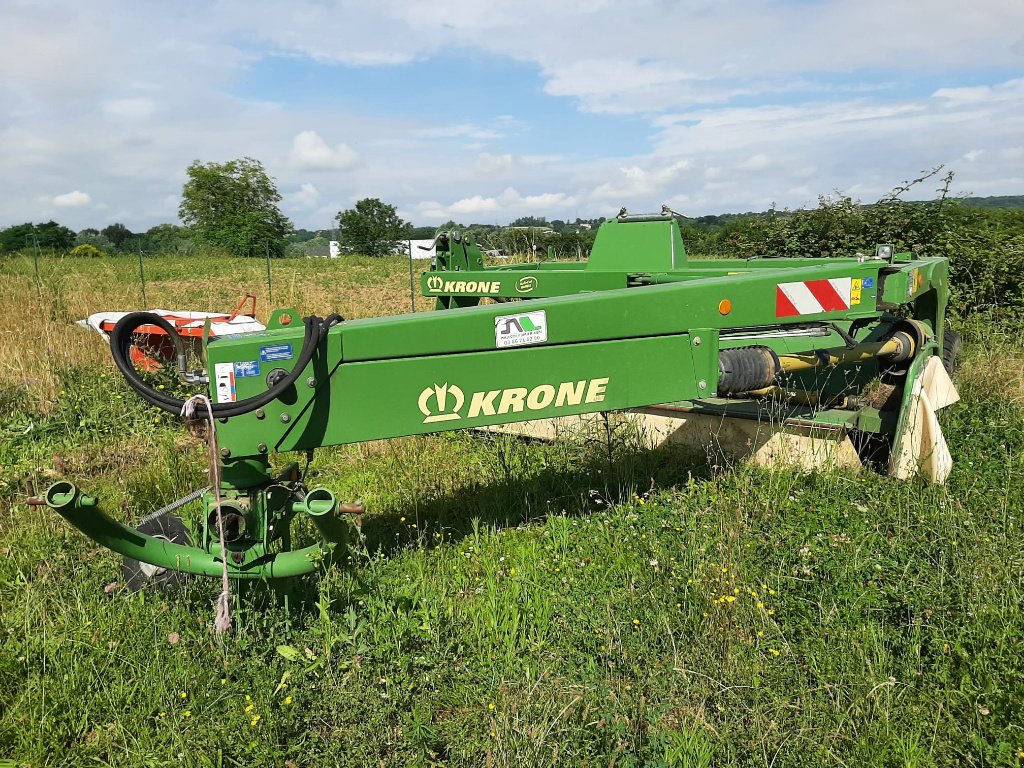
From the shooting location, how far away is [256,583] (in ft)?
8.85

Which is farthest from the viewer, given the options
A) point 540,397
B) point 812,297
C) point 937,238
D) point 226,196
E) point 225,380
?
point 226,196

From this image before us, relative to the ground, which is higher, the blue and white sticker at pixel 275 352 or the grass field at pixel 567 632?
the blue and white sticker at pixel 275 352

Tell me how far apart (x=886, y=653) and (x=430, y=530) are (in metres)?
2.21

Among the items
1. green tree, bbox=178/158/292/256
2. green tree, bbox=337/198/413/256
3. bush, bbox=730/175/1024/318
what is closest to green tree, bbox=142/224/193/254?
green tree, bbox=178/158/292/256

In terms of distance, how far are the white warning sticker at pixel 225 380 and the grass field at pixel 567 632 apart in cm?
74

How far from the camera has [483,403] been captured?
2637 millimetres

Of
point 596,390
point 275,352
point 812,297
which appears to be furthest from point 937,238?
point 275,352

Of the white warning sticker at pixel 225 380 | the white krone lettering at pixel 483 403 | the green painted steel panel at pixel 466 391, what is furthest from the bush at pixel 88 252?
the white krone lettering at pixel 483 403

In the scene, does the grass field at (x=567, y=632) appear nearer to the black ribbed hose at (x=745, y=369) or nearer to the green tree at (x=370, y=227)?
the black ribbed hose at (x=745, y=369)

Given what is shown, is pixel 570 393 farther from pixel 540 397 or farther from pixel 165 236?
pixel 165 236

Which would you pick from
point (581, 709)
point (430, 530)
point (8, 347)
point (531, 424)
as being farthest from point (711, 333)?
point (8, 347)

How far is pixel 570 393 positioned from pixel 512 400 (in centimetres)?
24

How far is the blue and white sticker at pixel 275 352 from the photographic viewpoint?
2430 millimetres

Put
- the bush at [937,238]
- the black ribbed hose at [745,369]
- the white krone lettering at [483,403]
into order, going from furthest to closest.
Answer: the bush at [937,238] → the black ribbed hose at [745,369] → the white krone lettering at [483,403]
